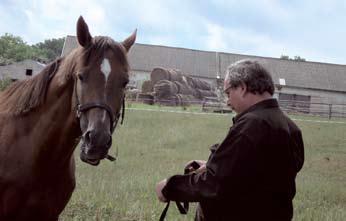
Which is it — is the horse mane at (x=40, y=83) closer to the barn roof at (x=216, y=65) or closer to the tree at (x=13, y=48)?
the barn roof at (x=216, y=65)

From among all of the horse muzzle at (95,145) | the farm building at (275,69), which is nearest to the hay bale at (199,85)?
the farm building at (275,69)

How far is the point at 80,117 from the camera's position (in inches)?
122

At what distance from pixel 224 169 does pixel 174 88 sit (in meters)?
25.3

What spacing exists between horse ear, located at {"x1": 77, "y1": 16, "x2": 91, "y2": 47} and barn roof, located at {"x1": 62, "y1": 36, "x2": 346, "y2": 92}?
42.3 m

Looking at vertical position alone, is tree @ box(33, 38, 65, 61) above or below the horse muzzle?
above

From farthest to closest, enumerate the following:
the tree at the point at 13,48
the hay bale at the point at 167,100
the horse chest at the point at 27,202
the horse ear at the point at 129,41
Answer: the tree at the point at 13,48, the hay bale at the point at 167,100, the horse ear at the point at 129,41, the horse chest at the point at 27,202

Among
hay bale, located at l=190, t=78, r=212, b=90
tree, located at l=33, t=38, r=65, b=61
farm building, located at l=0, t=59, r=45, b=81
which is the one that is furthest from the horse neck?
tree, located at l=33, t=38, r=65, b=61

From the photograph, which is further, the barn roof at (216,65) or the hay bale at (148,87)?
the barn roof at (216,65)

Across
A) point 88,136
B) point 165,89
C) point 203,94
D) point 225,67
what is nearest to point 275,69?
point 225,67

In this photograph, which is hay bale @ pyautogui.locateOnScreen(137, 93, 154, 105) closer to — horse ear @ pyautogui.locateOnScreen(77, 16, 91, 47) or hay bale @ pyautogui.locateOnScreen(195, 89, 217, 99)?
hay bale @ pyautogui.locateOnScreen(195, 89, 217, 99)

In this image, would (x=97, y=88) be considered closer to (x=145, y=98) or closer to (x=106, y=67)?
(x=106, y=67)

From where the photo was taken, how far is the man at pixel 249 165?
237 centimetres

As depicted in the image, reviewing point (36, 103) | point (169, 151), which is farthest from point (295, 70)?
point (36, 103)

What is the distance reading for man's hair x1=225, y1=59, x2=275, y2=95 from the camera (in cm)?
249
